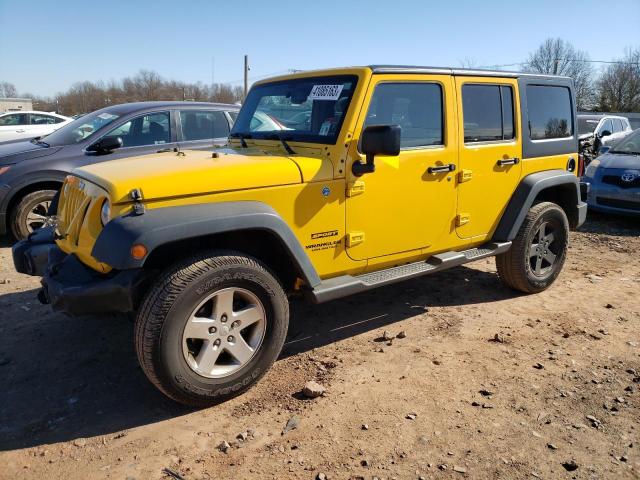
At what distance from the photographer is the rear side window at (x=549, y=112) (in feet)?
15.3

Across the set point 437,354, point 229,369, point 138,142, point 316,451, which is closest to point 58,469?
point 229,369

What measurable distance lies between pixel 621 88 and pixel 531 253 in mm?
56007

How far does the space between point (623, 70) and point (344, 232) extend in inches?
2316

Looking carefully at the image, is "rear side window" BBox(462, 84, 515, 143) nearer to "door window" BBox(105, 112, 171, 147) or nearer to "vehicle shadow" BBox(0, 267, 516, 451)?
"vehicle shadow" BBox(0, 267, 516, 451)

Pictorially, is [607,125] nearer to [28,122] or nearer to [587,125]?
[587,125]

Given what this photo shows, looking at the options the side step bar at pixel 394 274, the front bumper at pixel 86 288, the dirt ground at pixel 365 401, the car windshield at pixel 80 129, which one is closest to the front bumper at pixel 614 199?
the dirt ground at pixel 365 401

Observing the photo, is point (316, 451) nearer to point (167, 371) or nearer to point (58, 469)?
point (167, 371)

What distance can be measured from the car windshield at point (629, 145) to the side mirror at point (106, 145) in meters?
7.83

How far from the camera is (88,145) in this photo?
21.3 feet

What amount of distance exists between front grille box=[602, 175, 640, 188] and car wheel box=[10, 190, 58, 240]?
26.0ft

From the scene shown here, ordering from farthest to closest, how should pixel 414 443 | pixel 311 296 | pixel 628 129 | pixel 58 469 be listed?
pixel 628 129, pixel 311 296, pixel 414 443, pixel 58 469

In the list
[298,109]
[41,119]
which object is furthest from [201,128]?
[41,119]

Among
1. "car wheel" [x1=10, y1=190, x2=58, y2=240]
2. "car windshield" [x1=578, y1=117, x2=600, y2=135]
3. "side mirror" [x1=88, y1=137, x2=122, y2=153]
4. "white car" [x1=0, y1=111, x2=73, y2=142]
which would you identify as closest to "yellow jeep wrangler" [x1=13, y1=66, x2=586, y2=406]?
"side mirror" [x1=88, y1=137, x2=122, y2=153]

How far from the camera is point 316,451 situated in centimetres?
270
